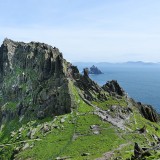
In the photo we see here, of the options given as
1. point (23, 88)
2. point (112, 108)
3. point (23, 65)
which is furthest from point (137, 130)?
point (23, 65)

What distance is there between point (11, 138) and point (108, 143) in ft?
155

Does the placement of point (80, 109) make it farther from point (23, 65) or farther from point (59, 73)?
point (23, 65)

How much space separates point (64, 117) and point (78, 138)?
18387mm

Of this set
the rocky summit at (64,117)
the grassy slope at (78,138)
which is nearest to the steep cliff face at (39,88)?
the rocky summit at (64,117)

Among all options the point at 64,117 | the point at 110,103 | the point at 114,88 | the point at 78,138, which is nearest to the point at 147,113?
the point at 114,88

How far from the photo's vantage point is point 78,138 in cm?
11888

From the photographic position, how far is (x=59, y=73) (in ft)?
538

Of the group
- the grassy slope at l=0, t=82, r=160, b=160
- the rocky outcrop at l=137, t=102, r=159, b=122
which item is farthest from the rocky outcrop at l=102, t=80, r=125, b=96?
the grassy slope at l=0, t=82, r=160, b=160

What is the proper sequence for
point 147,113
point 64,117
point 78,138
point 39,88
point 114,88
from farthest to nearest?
point 39,88, point 114,88, point 147,113, point 64,117, point 78,138

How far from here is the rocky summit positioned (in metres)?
112

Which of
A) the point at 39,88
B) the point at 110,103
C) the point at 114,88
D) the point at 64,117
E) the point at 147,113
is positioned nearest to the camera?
the point at 64,117

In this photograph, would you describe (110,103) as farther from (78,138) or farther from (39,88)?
(39,88)

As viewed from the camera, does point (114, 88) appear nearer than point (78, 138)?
No

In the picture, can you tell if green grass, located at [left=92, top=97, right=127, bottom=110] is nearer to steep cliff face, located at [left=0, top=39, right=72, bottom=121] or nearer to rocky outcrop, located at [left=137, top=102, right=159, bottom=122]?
rocky outcrop, located at [left=137, top=102, right=159, bottom=122]
